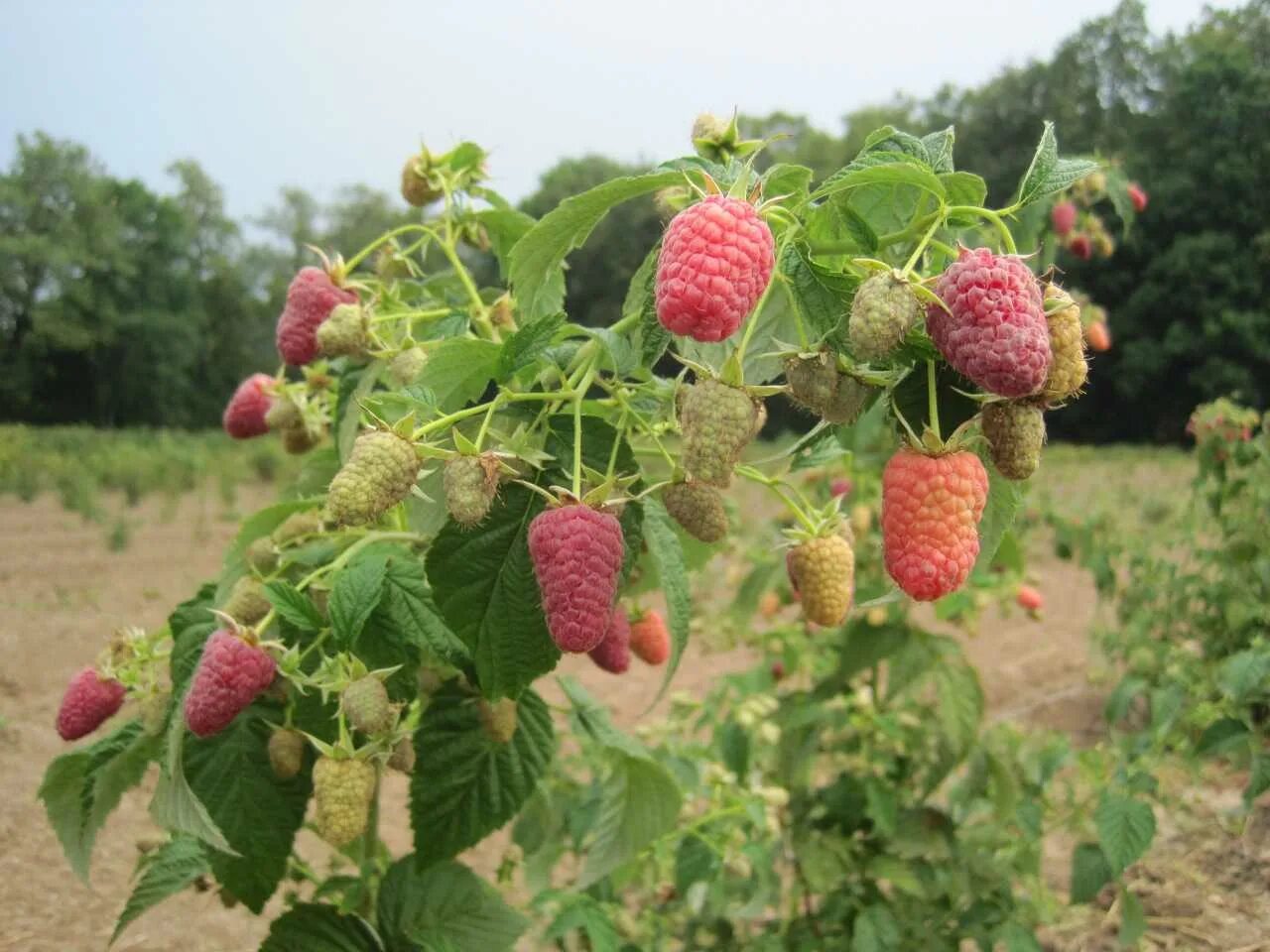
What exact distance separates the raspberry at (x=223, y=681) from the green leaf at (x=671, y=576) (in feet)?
1.04

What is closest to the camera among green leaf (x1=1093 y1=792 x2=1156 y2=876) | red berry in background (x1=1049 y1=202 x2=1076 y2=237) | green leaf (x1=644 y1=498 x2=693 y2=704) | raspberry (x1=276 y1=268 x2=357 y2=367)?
green leaf (x1=644 y1=498 x2=693 y2=704)

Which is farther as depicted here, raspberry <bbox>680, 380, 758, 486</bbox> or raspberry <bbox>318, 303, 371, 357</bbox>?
raspberry <bbox>318, 303, 371, 357</bbox>

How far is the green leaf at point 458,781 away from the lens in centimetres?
95

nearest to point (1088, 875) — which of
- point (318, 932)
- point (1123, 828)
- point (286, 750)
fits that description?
point (1123, 828)

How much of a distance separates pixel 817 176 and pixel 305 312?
7.42ft

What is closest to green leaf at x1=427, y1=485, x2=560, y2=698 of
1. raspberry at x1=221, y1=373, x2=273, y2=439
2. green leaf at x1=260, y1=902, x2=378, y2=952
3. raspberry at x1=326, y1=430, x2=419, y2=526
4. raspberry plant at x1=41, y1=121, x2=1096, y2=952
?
raspberry plant at x1=41, y1=121, x2=1096, y2=952

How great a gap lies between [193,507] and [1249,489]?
208 inches

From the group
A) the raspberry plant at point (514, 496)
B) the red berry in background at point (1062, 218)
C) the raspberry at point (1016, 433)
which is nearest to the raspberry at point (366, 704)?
the raspberry plant at point (514, 496)

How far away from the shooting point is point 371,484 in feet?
2.05

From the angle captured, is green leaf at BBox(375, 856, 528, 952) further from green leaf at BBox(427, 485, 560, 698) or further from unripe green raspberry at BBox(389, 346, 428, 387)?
unripe green raspberry at BBox(389, 346, 428, 387)

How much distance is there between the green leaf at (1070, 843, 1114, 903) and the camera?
1546 mm

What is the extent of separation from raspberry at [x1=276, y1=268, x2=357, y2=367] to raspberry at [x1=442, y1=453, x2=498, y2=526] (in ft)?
1.29

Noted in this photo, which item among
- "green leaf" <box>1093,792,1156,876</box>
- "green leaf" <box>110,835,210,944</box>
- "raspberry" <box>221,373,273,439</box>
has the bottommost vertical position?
"green leaf" <box>1093,792,1156,876</box>

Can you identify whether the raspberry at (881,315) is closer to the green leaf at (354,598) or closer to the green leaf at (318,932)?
the green leaf at (354,598)
